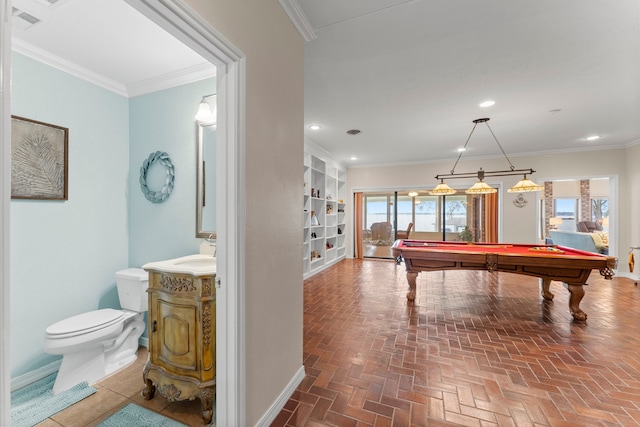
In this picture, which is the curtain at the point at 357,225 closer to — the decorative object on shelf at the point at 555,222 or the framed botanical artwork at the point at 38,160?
the framed botanical artwork at the point at 38,160

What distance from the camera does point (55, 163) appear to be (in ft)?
7.02

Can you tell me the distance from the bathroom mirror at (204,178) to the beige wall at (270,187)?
32.8 inches

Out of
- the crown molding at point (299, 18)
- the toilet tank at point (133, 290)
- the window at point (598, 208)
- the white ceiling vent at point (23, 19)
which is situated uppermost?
the crown molding at point (299, 18)

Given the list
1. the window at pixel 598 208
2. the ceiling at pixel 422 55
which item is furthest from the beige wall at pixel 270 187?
the window at pixel 598 208

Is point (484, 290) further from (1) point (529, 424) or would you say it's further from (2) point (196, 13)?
(2) point (196, 13)

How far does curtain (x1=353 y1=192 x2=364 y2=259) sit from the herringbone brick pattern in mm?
3411

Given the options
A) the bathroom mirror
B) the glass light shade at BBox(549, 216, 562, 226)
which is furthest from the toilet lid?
the glass light shade at BBox(549, 216, 562, 226)

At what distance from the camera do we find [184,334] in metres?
1.65

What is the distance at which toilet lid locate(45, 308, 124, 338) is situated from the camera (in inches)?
72.2

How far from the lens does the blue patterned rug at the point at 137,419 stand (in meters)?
1.61

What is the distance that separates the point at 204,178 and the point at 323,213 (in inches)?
156

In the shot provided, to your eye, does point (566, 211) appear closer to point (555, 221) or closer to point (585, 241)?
point (555, 221)

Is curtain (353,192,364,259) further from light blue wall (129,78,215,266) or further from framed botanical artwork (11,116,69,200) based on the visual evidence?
framed botanical artwork (11,116,69,200)

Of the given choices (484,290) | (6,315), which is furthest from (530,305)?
(6,315)
